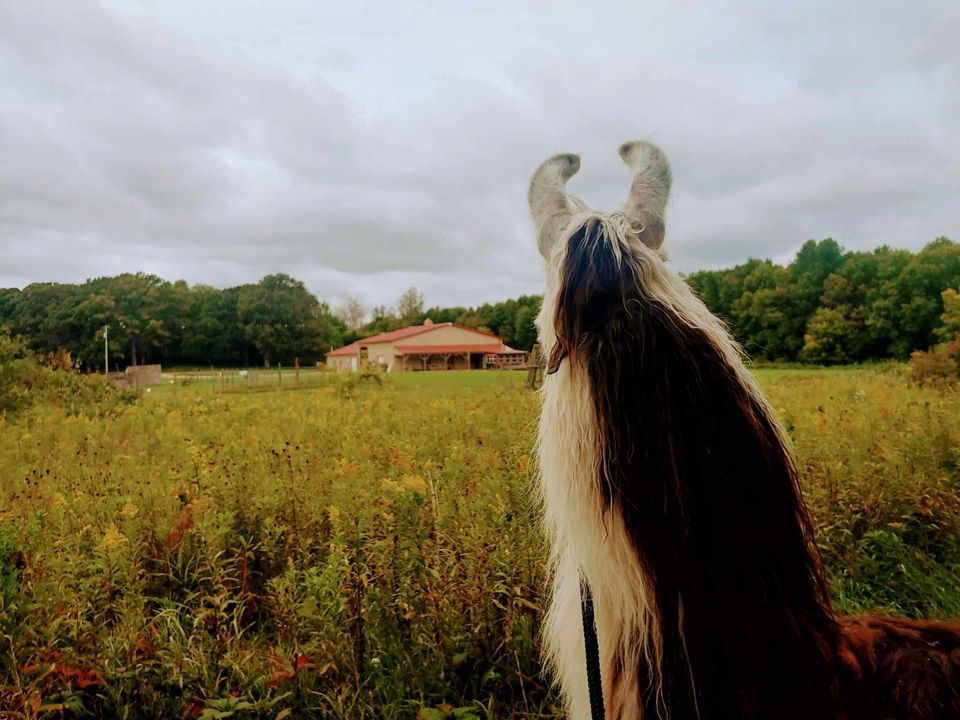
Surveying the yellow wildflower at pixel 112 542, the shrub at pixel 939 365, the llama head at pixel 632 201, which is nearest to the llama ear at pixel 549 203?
the llama head at pixel 632 201

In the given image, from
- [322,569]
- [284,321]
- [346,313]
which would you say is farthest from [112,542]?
[346,313]

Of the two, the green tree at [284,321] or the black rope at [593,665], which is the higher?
A: the green tree at [284,321]

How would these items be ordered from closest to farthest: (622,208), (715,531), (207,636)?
1. (715,531)
2. (622,208)
3. (207,636)

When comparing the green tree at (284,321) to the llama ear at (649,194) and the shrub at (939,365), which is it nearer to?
the shrub at (939,365)

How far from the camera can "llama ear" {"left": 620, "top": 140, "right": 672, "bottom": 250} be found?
1507 millimetres

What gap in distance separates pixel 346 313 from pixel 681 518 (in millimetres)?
44917

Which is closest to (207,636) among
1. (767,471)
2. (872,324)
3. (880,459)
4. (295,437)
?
(767,471)

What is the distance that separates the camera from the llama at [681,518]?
1.26m

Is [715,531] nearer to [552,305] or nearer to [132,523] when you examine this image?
[552,305]

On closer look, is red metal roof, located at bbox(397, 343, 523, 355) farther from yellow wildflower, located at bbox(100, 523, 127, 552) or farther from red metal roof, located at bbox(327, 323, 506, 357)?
yellow wildflower, located at bbox(100, 523, 127, 552)

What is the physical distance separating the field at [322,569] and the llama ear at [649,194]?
2.00 m

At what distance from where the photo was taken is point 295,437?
6641 millimetres

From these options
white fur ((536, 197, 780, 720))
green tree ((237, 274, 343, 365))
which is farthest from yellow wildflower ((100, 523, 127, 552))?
green tree ((237, 274, 343, 365))

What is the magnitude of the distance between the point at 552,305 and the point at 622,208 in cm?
39
